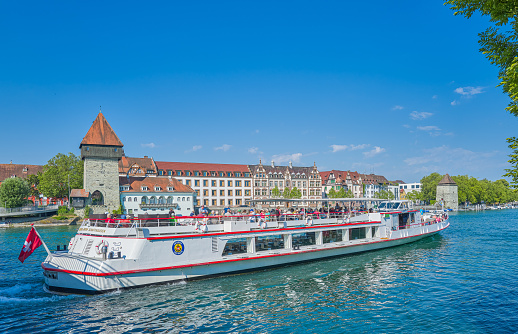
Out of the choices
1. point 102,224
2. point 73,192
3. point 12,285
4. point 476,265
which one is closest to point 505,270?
point 476,265

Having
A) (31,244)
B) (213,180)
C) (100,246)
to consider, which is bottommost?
(100,246)

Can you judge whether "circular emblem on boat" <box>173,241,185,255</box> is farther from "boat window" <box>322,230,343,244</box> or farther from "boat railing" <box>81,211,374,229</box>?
"boat window" <box>322,230,343,244</box>

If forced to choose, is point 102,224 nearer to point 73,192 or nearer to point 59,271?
point 59,271

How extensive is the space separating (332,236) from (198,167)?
71777 mm

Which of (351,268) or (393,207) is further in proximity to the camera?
(393,207)

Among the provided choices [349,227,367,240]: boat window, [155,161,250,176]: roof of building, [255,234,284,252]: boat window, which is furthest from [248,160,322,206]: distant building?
[255,234,284,252]: boat window

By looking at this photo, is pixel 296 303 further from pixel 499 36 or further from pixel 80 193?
pixel 80 193

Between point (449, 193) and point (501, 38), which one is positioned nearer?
point (501, 38)

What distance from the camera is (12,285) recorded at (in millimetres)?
20188

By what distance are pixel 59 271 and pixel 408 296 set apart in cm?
1772

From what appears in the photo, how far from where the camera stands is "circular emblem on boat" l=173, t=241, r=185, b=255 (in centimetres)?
2067

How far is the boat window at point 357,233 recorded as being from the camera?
101ft

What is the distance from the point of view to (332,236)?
29125mm

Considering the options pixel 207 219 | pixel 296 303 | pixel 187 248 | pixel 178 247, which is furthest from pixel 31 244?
pixel 296 303
